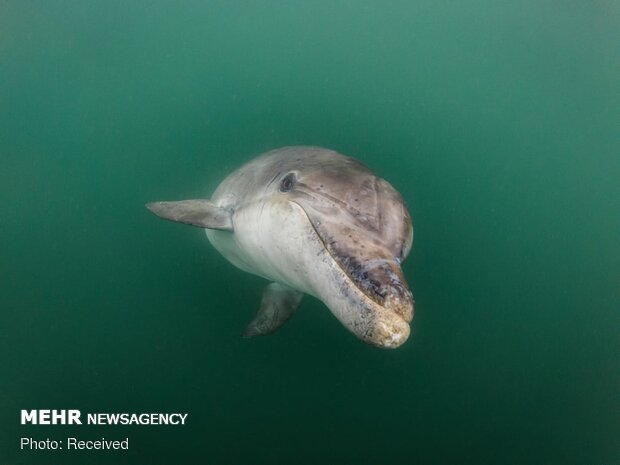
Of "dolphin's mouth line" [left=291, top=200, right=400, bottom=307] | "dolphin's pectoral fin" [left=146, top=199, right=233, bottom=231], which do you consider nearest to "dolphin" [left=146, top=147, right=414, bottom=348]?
"dolphin's mouth line" [left=291, top=200, right=400, bottom=307]

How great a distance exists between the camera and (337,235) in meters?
3.19

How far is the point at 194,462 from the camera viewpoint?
9070 mm

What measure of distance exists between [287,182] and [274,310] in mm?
3418

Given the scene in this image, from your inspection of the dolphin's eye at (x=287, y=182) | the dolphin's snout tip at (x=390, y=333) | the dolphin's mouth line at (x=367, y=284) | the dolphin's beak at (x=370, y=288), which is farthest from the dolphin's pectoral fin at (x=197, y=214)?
the dolphin's snout tip at (x=390, y=333)

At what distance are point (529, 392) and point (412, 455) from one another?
14.6ft

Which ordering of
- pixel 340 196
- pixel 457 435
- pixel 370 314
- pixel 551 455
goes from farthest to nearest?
pixel 551 455 → pixel 457 435 → pixel 340 196 → pixel 370 314

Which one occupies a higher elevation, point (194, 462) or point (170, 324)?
point (170, 324)

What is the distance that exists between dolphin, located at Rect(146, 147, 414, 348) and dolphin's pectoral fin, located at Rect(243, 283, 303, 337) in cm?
206

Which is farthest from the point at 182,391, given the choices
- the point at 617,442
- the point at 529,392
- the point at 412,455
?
the point at 617,442

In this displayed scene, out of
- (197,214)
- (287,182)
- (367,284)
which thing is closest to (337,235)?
(367,284)

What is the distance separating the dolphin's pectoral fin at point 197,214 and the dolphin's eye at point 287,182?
1673mm

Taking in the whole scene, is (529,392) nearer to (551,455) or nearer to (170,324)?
(551,455)

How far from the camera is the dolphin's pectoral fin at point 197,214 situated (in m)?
5.82

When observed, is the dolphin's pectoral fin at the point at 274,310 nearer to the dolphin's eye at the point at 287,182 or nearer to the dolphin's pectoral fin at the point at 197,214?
the dolphin's pectoral fin at the point at 197,214
